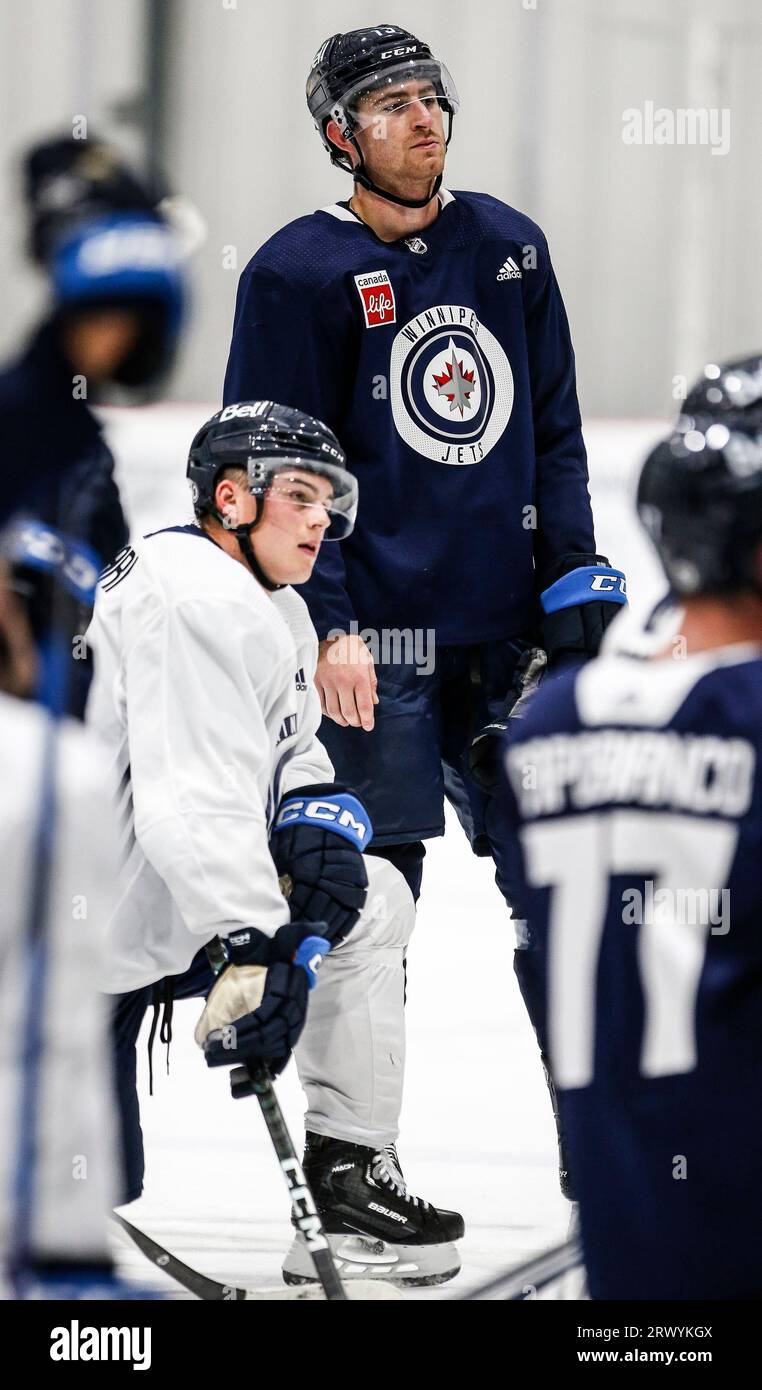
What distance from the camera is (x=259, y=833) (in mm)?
1852

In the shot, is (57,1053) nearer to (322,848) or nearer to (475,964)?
(322,848)

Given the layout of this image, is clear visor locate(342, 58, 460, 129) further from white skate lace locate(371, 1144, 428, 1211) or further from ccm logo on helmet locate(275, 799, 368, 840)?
white skate lace locate(371, 1144, 428, 1211)

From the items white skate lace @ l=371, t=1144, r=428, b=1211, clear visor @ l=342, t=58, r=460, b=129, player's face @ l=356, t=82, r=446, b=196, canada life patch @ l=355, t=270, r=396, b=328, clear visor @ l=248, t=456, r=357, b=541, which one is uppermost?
clear visor @ l=342, t=58, r=460, b=129

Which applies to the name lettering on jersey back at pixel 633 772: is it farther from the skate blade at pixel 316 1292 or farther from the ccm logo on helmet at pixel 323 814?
the skate blade at pixel 316 1292

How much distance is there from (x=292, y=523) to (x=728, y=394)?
788 mm

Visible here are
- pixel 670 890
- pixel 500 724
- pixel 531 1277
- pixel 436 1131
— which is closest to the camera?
pixel 670 890

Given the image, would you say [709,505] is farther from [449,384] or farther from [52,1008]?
[449,384]

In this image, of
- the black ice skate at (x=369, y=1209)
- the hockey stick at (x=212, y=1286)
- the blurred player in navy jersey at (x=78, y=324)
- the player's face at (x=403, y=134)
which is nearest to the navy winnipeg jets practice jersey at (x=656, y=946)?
the blurred player in navy jersey at (x=78, y=324)

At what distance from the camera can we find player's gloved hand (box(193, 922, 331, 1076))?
1.79 metres

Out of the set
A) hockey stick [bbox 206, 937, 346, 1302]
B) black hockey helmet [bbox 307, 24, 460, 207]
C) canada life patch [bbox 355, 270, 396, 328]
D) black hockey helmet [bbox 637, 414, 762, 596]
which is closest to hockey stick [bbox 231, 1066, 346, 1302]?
hockey stick [bbox 206, 937, 346, 1302]

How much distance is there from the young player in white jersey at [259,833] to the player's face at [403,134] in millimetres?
442

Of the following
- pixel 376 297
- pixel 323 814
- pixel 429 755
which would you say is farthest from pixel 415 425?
pixel 323 814

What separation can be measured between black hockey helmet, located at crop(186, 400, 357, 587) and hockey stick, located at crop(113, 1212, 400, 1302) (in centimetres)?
69

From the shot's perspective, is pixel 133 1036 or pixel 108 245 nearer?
pixel 108 245
